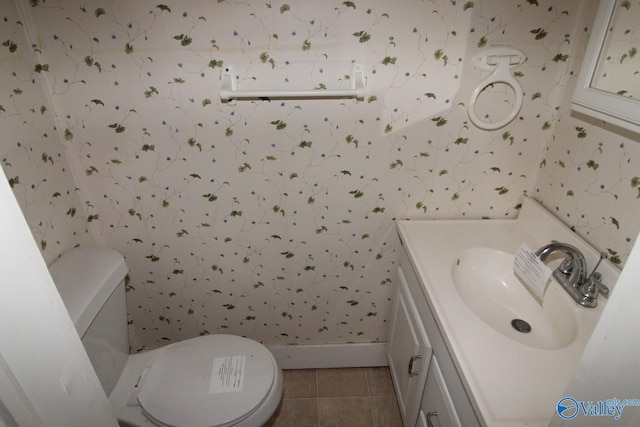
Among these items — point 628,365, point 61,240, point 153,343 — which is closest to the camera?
point 628,365

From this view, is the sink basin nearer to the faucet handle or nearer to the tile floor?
the faucet handle

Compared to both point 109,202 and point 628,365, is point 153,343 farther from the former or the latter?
point 628,365

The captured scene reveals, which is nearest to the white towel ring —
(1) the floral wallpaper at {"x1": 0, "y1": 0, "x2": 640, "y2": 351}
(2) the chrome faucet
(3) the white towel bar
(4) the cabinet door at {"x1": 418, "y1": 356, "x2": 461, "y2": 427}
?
(1) the floral wallpaper at {"x1": 0, "y1": 0, "x2": 640, "y2": 351}

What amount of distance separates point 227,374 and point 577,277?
117cm

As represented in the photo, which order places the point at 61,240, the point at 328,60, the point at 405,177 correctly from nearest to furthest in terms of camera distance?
the point at 328,60 → the point at 61,240 → the point at 405,177

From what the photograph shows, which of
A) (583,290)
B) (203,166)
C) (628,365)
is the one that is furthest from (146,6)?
(583,290)

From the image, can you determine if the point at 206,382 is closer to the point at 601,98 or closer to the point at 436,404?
the point at 436,404

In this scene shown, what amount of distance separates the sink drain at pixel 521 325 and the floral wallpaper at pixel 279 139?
0.33 metres

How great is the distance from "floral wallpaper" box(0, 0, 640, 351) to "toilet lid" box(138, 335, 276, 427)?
286mm

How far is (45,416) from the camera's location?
0.48 metres

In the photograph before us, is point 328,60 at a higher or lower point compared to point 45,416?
higher

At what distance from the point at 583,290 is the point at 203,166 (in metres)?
1.26

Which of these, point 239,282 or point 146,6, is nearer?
point 146,6

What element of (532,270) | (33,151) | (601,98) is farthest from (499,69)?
(33,151)
